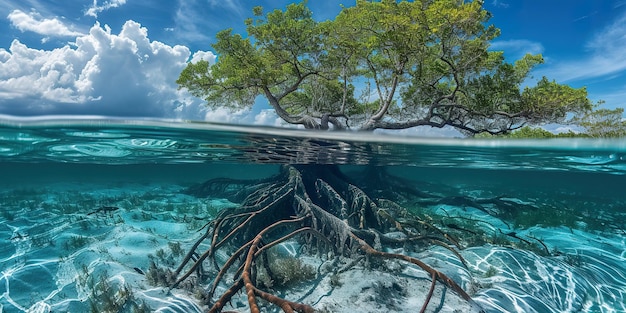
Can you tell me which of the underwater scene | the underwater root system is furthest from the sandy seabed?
the underwater root system

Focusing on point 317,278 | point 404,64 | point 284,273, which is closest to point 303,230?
point 284,273

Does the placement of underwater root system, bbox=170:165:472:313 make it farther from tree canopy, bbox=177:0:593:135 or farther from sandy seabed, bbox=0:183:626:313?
tree canopy, bbox=177:0:593:135

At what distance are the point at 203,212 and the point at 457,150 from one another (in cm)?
1211

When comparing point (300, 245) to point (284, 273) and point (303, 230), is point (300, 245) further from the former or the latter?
point (303, 230)

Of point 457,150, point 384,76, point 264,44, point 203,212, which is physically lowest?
point 203,212

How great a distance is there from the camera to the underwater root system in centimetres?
654

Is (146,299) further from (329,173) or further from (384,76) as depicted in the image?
(384,76)

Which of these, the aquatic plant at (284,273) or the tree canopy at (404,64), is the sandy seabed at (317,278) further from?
the tree canopy at (404,64)

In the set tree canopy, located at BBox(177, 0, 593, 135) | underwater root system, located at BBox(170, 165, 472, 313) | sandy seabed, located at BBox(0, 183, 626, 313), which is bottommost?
sandy seabed, located at BBox(0, 183, 626, 313)

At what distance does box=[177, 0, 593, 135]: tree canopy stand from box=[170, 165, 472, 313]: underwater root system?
3.57m

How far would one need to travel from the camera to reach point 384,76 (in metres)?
15.0

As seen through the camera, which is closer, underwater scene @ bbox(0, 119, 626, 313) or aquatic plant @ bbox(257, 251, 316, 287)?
underwater scene @ bbox(0, 119, 626, 313)

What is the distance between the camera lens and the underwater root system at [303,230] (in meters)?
6.54

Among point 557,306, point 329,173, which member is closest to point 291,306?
point 557,306
